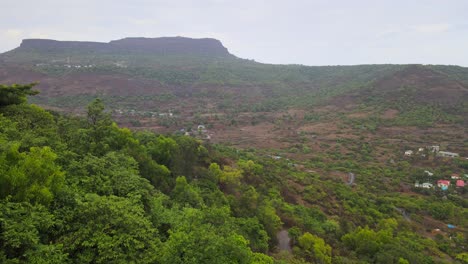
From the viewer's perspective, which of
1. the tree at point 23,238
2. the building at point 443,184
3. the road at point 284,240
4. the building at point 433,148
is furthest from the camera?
the building at point 433,148

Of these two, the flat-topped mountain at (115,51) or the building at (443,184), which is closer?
the building at (443,184)

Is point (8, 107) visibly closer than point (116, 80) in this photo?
Yes

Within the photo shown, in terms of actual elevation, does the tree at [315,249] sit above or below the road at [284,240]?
above

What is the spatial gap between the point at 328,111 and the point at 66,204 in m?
90.2

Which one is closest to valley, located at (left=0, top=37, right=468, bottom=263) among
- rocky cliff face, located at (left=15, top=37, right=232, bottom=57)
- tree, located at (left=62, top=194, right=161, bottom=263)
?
tree, located at (left=62, top=194, right=161, bottom=263)

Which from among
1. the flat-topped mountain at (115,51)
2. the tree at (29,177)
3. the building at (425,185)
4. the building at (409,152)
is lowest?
the building at (425,185)

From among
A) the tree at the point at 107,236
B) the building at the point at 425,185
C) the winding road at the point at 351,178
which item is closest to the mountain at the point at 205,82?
the building at the point at 425,185

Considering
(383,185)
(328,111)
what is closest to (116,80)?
(328,111)

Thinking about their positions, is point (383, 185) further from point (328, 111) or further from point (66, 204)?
point (328, 111)

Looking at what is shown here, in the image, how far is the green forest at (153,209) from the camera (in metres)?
8.06

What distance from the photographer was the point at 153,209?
11.5 meters

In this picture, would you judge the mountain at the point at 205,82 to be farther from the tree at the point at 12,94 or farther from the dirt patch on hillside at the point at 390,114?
the tree at the point at 12,94

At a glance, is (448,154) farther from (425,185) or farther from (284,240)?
(284,240)

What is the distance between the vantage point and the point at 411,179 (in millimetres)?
45625
